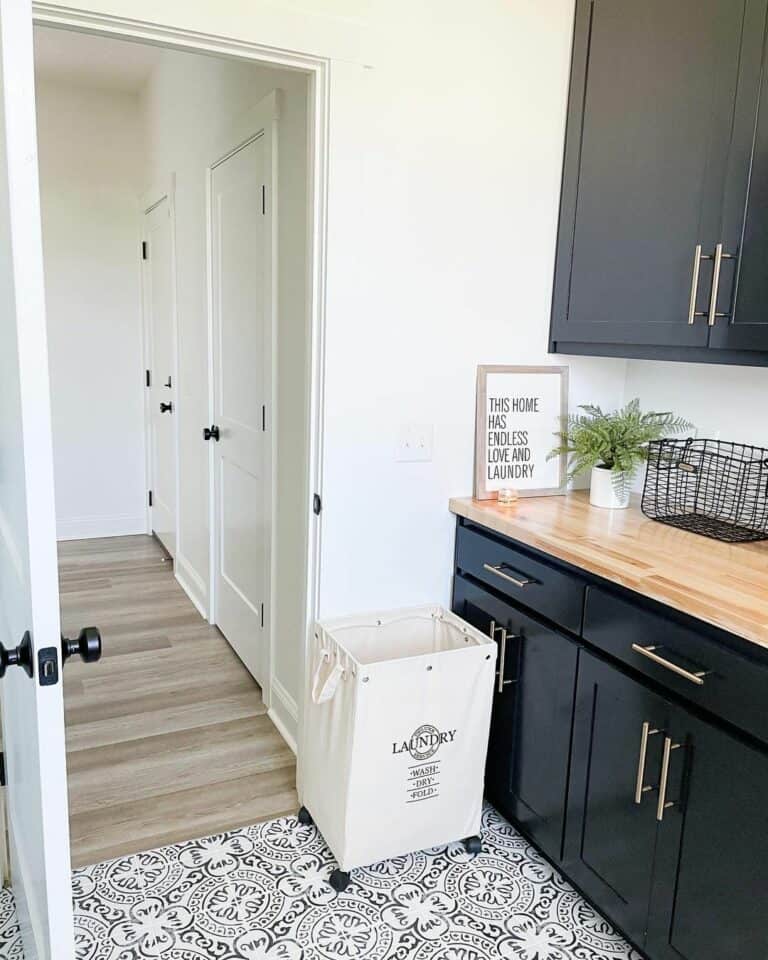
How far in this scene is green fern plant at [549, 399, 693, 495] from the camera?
220 centimetres

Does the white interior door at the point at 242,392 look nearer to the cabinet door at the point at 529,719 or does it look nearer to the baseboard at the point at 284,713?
the baseboard at the point at 284,713

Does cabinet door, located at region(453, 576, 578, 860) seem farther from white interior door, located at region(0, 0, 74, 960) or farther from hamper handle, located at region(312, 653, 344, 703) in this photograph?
white interior door, located at region(0, 0, 74, 960)

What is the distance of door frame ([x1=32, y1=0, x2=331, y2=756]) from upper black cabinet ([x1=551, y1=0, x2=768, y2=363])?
0.73 metres

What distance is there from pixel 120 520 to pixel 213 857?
135 inches

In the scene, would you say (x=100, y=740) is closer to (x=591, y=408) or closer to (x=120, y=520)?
(x=591, y=408)

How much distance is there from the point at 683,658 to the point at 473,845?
0.91 meters

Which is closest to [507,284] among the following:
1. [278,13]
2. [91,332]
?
[278,13]

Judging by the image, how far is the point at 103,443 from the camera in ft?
16.6

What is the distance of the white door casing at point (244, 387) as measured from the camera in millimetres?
2797

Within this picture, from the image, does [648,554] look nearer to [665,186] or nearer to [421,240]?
[665,186]

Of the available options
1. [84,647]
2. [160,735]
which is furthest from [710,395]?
[160,735]

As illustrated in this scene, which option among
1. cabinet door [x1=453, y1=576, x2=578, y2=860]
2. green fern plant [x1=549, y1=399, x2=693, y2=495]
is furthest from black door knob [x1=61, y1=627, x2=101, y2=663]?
green fern plant [x1=549, y1=399, x2=693, y2=495]

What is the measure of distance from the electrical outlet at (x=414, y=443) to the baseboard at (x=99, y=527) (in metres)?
3.48

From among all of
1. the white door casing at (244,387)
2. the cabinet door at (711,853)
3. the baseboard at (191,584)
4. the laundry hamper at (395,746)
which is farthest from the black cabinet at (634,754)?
the baseboard at (191,584)
